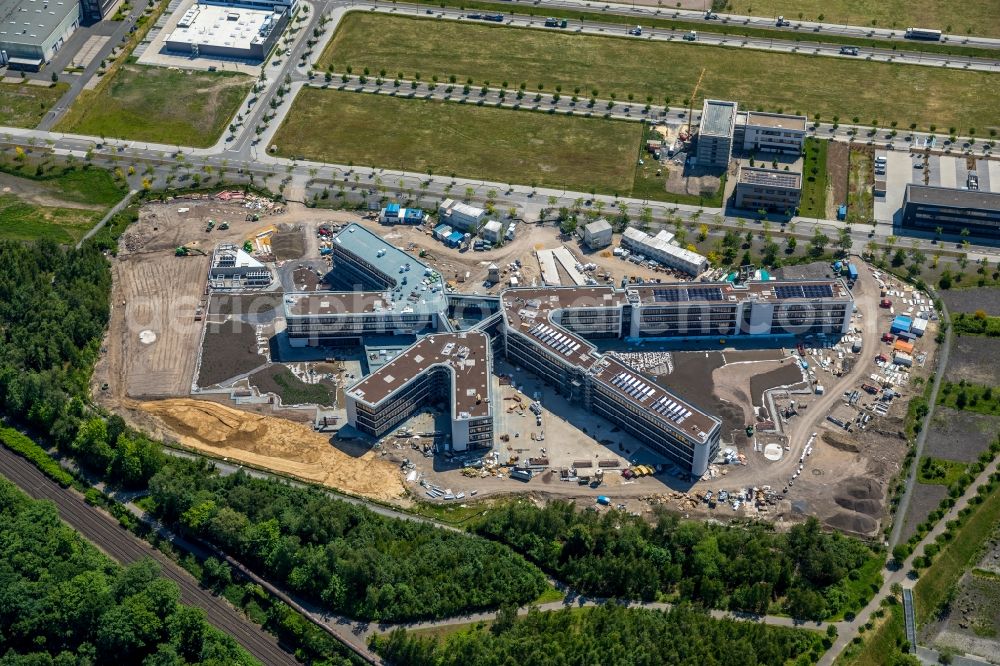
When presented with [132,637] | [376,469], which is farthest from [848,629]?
[132,637]

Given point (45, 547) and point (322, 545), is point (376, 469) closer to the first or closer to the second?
point (322, 545)

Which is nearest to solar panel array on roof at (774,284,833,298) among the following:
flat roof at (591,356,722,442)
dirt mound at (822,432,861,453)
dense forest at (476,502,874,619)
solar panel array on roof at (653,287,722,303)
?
solar panel array on roof at (653,287,722,303)

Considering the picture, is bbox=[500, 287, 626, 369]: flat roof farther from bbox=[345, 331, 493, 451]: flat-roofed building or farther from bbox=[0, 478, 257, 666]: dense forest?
bbox=[0, 478, 257, 666]: dense forest

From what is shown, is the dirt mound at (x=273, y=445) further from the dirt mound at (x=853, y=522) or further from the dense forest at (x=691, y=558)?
the dirt mound at (x=853, y=522)

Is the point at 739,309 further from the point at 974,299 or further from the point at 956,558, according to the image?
the point at 956,558

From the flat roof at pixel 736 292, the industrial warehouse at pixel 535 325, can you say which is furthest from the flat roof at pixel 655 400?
the flat roof at pixel 736 292

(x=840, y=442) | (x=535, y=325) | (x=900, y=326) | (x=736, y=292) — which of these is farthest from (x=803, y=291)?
(x=535, y=325)
